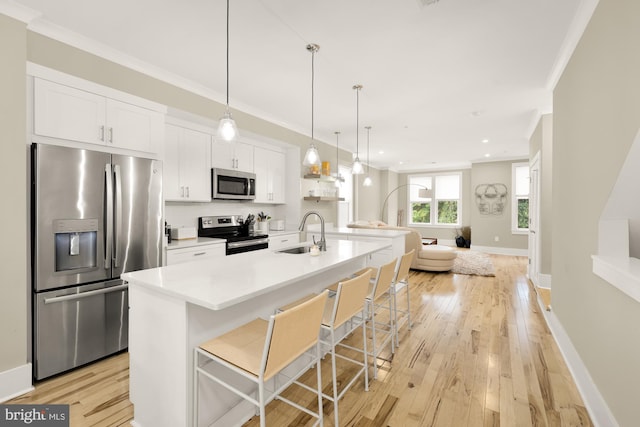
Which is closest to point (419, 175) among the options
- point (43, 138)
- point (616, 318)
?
point (616, 318)

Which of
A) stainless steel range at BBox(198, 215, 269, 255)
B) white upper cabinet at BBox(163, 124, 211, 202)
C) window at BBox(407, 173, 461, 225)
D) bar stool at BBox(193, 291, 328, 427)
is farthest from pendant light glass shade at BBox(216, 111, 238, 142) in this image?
window at BBox(407, 173, 461, 225)

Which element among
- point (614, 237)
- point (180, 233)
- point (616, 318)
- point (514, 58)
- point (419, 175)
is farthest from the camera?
point (419, 175)

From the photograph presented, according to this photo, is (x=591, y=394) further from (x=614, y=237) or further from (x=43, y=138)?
(x=43, y=138)

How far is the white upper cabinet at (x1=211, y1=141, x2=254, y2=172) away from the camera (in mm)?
4027

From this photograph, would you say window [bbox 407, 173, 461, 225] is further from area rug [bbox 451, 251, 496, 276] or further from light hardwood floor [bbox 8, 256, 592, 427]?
light hardwood floor [bbox 8, 256, 592, 427]

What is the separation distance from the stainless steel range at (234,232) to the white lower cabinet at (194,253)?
17cm

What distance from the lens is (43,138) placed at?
231 centimetres

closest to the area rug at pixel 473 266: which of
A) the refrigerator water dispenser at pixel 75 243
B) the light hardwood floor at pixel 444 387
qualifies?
the light hardwood floor at pixel 444 387

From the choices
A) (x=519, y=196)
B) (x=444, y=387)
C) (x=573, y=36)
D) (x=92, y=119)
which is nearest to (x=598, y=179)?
(x=573, y=36)

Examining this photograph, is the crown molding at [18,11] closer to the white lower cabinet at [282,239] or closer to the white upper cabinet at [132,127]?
→ the white upper cabinet at [132,127]

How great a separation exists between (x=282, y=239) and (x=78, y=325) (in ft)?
8.78

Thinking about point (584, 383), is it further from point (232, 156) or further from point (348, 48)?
point (232, 156)

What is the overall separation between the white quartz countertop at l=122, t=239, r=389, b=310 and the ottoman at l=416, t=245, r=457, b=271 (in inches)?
150

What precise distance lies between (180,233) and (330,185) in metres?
3.27
